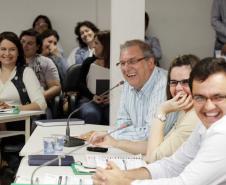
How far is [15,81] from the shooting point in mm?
4473

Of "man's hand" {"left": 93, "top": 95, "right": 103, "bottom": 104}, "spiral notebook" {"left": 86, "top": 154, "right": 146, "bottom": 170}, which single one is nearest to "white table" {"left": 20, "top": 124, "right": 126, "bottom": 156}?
"spiral notebook" {"left": 86, "top": 154, "right": 146, "bottom": 170}

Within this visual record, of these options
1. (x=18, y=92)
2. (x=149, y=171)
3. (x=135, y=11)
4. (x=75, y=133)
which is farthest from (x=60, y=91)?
(x=149, y=171)

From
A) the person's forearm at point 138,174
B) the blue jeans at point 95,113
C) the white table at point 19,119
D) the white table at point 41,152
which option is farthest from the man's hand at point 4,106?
the person's forearm at point 138,174

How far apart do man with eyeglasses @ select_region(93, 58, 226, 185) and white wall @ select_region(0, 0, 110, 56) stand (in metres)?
5.01

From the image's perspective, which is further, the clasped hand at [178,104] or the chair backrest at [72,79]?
the chair backrest at [72,79]

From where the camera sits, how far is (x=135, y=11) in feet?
13.3

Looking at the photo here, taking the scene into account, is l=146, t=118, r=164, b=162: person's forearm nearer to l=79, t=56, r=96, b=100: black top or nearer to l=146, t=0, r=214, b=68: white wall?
l=79, t=56, r=96, b=100: black top

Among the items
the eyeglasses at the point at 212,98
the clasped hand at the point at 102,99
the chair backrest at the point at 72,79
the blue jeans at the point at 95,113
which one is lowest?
the blue jeans at the point at 95,113

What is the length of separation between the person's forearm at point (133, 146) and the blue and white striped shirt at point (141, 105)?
181mm

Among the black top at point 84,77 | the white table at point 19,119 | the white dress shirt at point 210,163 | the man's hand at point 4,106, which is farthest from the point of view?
the black top at point 84,77

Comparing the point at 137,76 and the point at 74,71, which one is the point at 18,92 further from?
the point at 137,76

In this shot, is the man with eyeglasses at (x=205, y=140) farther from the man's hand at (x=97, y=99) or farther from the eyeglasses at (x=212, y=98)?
the man's hand at (x=97, y=99)

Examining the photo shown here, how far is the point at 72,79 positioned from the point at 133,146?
257 cm

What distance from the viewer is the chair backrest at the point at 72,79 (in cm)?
514
